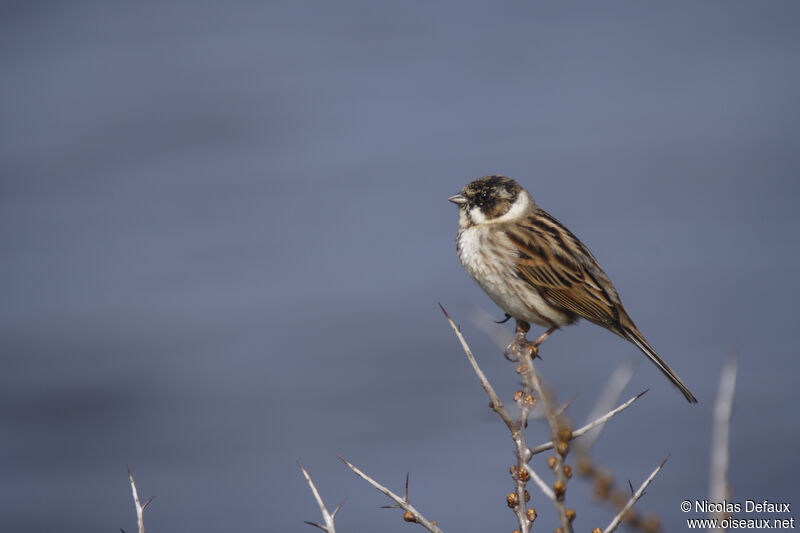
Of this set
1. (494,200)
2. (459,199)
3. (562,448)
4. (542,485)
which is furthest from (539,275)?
(562,448)

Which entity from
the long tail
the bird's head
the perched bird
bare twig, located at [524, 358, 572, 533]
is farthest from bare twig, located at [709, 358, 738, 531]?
the bird's head

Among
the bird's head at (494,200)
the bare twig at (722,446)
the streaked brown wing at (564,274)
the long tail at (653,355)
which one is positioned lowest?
the bare twig at (722,446)

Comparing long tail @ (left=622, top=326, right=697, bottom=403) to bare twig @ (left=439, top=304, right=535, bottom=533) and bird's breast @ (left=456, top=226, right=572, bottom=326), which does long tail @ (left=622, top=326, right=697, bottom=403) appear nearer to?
bird's breast @ (left=456, top=226, right=572, bottom=326)

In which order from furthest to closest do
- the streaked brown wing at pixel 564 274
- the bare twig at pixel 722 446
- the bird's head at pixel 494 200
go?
the bird's head at pixel 494 200 → the streaked brown wing at pixel 564 274 → the bare twig at pixel 722 446

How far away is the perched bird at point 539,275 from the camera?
565 cm

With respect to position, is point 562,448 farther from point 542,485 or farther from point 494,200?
point 494,200

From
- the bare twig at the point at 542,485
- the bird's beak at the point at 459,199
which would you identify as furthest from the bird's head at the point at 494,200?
the bare twig at the point at 542,485

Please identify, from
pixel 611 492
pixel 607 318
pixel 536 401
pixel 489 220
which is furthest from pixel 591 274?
pixel 611 492

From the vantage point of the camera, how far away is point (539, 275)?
568cm

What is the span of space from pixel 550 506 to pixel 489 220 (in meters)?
5.76

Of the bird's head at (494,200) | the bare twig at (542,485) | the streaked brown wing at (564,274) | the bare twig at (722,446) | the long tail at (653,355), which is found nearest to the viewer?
the bare twig at (722,446)

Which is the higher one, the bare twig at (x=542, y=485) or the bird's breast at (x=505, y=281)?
the bird's breast at (x=505, y=281)

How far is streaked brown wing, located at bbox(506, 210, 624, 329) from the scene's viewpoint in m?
5.64

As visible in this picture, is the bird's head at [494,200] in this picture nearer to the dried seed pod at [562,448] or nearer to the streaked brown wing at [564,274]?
the streaked brown wing at [564,274]
